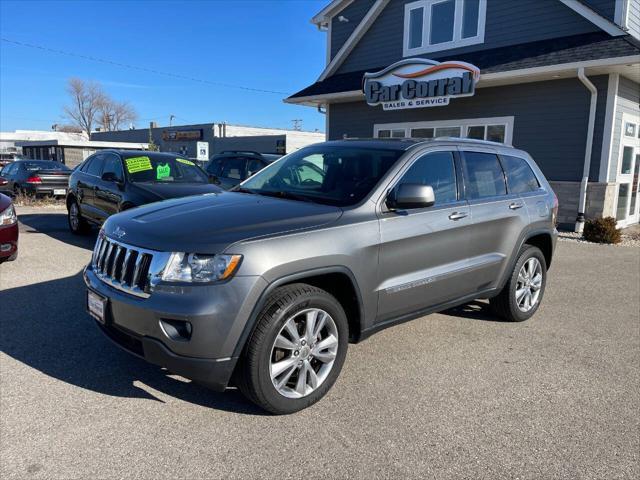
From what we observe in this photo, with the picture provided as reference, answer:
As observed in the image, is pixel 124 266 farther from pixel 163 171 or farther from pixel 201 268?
pixel 163 171

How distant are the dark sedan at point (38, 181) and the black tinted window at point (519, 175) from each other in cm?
1319

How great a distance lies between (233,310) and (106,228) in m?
1.38

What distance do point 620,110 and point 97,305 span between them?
40.5 feet

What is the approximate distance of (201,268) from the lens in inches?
114

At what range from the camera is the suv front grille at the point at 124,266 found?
3.04m

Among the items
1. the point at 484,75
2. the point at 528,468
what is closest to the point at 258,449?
the point at 528,468

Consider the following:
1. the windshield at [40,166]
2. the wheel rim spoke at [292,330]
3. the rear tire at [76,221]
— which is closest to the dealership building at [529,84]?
the rear tire at [76,221]

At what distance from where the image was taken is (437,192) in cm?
420

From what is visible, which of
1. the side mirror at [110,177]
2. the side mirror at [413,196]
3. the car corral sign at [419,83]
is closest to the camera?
the side mirror at [413,196]

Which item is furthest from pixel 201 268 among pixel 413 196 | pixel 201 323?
pixel 413 196

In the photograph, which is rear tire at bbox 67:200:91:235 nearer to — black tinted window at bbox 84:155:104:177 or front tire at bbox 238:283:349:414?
black tinted window at bbox 84:155:104:177

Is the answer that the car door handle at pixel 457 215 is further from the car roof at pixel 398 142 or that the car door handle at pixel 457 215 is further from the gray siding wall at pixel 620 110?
the gray siding wall at pixel 620 110

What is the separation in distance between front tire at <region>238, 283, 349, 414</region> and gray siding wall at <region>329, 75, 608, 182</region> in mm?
10656

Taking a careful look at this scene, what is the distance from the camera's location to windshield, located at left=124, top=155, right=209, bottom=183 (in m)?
8.05
